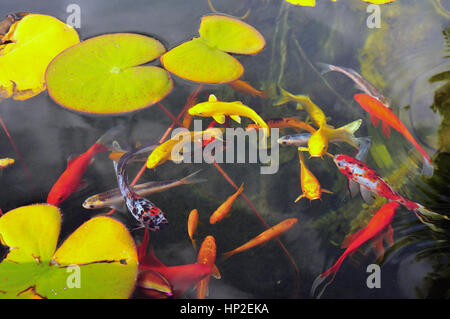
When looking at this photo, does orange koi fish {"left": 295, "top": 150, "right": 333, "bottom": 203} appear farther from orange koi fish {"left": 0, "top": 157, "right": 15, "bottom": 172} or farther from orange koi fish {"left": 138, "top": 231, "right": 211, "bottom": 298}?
orange koi fish {"left": 0, "top": 157, "right": 15, "bottom": 172}

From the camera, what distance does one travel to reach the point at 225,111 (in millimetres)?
1649

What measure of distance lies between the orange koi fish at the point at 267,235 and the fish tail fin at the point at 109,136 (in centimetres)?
76

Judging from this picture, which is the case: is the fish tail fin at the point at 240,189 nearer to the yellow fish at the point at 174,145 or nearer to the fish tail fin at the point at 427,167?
the yellow fish at the point at 174,145

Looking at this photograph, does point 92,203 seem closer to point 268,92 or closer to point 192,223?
point 192,223

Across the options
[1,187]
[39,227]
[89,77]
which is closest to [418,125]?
[89,77]

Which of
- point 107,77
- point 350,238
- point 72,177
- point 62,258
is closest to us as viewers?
point 62,258

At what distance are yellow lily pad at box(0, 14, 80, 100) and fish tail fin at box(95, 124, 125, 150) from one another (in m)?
0.47

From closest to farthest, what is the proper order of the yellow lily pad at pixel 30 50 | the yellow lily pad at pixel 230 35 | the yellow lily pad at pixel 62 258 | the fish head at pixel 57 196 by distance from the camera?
the yellow lily pad at pixel 62 258
the fish head at pixel 57 196
the yellow lily pad at pixel 30 50
the yellow lily pad at pixel 230 35

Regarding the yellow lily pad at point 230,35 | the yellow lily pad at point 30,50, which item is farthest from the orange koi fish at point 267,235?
the yellow lily pad at point 30,50

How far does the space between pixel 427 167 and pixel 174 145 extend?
46.0 inches

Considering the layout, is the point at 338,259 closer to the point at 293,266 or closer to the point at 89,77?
the point at 293,266

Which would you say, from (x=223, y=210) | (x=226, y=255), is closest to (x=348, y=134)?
(x=223, y=210)

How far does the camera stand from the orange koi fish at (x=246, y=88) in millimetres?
1769
